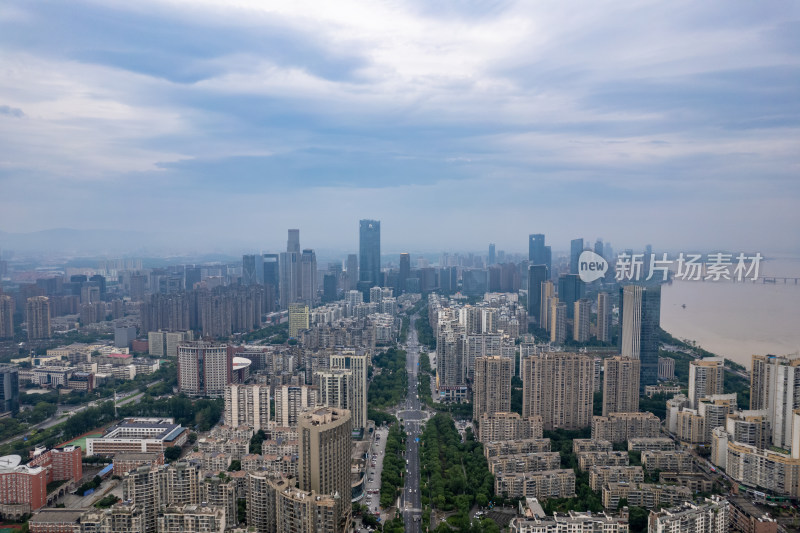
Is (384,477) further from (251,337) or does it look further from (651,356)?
(251,337)

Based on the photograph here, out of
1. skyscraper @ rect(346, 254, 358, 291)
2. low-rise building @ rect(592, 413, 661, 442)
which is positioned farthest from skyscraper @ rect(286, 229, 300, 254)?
low-rise building @ rect(592, 413, 661, 442)

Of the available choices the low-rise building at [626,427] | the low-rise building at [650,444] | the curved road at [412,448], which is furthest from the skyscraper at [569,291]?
the low-rise building at [650,444]

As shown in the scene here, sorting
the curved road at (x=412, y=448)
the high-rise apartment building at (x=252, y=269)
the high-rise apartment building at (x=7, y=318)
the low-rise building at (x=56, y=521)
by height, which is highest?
the high-rise apartment building at (x=252, y=269)

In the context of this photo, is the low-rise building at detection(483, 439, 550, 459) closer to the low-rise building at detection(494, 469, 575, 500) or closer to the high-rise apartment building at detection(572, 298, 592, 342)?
the low-rise building at detection(494, 469, 575, 500)

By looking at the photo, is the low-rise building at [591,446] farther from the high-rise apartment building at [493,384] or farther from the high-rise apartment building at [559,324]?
the high-rise apartment building at [559,324]

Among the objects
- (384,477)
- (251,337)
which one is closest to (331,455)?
(384,477)

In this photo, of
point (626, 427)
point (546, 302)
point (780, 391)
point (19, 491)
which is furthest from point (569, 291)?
point (19, 491)
